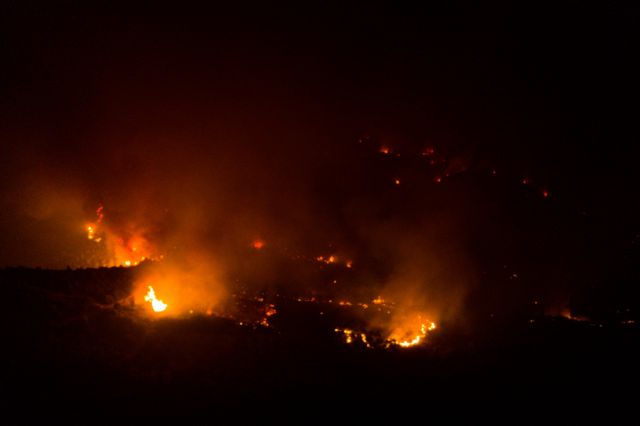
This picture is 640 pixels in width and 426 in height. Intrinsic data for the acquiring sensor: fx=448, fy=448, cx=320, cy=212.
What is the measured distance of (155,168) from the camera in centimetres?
1230

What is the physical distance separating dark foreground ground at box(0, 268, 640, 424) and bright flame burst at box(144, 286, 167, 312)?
441mm

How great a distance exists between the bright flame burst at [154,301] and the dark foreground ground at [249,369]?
1.45 ft

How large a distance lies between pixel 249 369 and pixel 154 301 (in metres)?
2.45

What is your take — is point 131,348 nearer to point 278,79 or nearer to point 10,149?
point 278,79

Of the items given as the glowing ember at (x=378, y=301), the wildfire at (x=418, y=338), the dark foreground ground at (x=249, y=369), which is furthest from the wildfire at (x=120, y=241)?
the wildfire at (x=418, y=338)

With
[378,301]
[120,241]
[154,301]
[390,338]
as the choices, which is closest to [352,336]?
[390,338]

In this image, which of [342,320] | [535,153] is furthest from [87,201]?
[535,153]

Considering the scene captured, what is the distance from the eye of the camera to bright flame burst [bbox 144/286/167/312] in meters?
7.24

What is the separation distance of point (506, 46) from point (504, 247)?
5.78 m

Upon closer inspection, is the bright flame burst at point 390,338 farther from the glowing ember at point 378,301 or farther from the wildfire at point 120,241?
the wildfire at point 120,241

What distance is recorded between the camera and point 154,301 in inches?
290

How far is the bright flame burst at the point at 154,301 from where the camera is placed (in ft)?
23.7

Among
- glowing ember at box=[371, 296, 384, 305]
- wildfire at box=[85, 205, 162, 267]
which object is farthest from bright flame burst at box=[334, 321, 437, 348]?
wildfire at box=[85, 205, 162, 267]

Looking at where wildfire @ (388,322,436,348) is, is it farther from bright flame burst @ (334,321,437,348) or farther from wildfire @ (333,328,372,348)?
wildfire @ (333,328,372,348)
